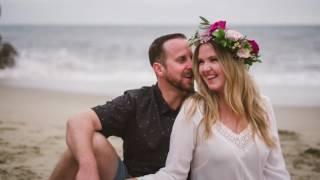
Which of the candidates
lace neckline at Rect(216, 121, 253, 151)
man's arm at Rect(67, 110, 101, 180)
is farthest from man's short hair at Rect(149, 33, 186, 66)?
lace neckline at Rect(216, 121, 253, 151)

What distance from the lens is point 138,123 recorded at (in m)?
2.54

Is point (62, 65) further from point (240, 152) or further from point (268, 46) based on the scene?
point (240, 152)

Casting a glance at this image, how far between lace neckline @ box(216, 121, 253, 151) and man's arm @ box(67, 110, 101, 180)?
60 cm

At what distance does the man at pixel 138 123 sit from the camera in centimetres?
242

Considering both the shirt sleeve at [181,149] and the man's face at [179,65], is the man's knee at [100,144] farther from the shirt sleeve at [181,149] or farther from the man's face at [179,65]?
the man's face at [179,65]

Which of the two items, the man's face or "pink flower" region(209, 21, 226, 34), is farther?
the man's face

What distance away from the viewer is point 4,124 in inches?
212

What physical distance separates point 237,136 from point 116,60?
38.4ft

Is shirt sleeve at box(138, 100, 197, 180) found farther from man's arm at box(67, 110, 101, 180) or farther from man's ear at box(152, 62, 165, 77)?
man's ear at box(152, 62, 165, 77)

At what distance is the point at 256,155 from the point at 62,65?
1039 centimetres

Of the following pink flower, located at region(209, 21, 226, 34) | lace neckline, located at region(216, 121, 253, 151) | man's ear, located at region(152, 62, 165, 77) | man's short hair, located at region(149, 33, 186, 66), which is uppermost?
pink flower, located at region(209, 21, 226, 34)

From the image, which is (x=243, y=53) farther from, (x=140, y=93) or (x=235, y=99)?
(x=140, y=93)

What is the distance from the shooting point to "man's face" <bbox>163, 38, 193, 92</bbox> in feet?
8.45

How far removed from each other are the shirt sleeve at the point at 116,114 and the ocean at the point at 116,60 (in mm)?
4440
